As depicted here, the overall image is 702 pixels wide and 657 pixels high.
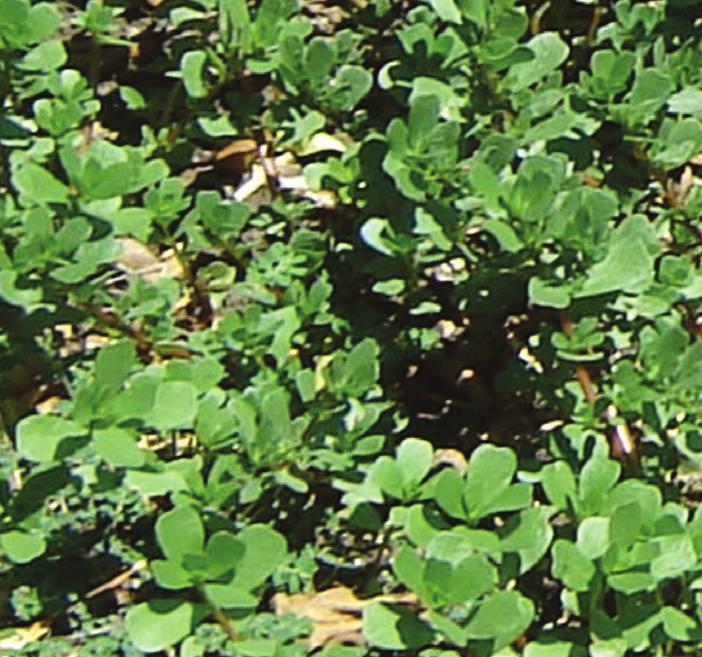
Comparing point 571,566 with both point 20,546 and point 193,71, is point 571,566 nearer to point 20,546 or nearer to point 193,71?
point 20,546

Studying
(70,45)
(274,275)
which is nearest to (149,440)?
(274,275)

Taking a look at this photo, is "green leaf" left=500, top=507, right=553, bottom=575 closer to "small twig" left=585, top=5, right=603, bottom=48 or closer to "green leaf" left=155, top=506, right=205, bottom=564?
"green leaf" left=155, top=506, right=205, bottom=564

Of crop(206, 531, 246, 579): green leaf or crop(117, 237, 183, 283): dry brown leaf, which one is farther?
crop(117, 237, 183, 283): dry brown leaf

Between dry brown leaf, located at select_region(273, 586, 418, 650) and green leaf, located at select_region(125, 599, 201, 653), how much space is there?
31 cm

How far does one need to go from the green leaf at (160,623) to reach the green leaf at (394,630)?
197 millimetres

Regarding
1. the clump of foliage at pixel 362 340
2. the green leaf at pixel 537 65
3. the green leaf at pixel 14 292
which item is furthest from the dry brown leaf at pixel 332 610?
the green leaf at pixel 537 65

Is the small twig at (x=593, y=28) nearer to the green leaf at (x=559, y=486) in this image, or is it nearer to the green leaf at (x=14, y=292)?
the green leaf at (x=559, y=486)

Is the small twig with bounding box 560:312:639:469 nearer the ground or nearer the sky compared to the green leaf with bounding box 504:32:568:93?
nearer the ground

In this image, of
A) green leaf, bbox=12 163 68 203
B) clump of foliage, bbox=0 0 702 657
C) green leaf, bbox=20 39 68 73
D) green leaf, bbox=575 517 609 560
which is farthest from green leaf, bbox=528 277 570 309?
green leaf, bbox=20 39 68 73

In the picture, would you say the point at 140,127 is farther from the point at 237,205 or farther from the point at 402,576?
the point at 402,576

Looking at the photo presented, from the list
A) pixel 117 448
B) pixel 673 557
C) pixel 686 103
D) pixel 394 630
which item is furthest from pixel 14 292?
pixel 686 103

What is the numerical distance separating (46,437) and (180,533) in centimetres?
19

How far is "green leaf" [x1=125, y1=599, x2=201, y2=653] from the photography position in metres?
1.77

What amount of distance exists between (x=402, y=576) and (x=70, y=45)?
3.95 feet
